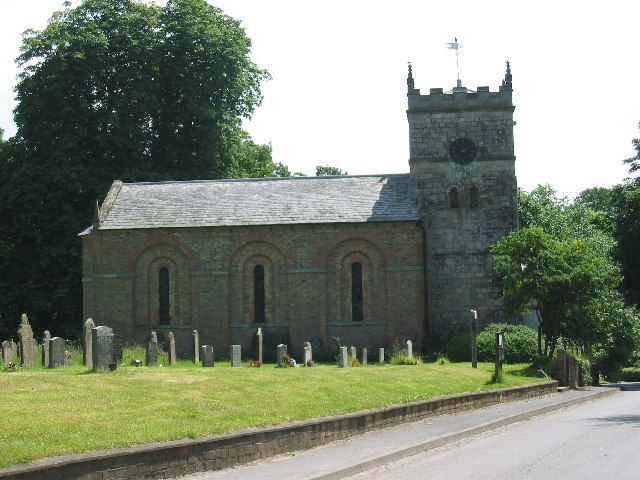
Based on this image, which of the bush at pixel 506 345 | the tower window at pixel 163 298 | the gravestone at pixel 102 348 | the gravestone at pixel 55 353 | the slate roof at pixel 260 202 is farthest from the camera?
the tower window at pixel 163 298

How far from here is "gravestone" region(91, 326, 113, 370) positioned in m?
22.1

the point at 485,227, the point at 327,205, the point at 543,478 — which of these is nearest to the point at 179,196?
the point at 327,205

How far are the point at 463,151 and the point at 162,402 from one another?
94.6 ft

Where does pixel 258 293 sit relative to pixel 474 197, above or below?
below

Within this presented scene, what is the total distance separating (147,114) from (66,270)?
31.8 feet

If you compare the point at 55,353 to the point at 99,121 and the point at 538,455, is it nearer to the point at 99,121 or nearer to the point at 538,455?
the point at 538,455

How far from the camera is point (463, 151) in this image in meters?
42.9

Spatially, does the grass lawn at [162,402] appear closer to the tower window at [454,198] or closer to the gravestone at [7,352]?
the gravestone at [7,352]

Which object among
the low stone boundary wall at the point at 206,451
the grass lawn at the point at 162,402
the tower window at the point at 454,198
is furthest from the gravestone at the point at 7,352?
the tower window at the point at 454,198

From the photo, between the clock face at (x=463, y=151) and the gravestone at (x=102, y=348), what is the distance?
2351 centimetres

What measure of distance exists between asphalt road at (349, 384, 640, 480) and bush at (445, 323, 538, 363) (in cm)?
1562

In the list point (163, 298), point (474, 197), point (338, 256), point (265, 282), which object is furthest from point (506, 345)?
point (163, 298)

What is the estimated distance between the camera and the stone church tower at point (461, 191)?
41750mm

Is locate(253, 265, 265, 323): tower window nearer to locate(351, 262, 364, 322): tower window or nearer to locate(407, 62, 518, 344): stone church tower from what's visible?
locate(351, 262, 364, 322): tower window
